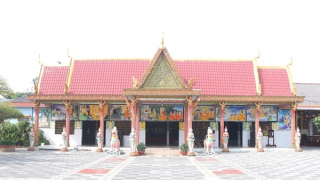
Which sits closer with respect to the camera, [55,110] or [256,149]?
[256,149]

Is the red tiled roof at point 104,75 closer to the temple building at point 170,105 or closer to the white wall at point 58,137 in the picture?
the temple building at point 170,105

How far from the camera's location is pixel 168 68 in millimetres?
21953

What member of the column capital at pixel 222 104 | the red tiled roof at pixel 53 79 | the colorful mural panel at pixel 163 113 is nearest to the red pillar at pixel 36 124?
the red tiled roof at pixel 53 79

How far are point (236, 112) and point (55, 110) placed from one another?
13.2m

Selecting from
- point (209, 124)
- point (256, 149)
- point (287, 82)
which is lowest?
point (256, 149)

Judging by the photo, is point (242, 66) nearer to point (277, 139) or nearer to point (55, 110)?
point (277, 139)

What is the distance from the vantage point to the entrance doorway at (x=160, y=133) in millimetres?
27016

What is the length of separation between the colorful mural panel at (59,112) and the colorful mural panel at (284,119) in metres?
15.6

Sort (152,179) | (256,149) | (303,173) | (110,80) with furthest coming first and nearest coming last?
(110,80) < (256,149) < (303,173) < (152,179)

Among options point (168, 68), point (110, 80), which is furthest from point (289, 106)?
point (110, 80)

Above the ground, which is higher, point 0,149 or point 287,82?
point 287,82

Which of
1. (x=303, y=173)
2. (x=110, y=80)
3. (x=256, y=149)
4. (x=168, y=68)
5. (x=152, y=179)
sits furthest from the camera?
(x=110, y=80)

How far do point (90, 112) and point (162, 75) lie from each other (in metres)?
7.05

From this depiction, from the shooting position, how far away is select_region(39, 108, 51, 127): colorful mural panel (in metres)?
26.8
